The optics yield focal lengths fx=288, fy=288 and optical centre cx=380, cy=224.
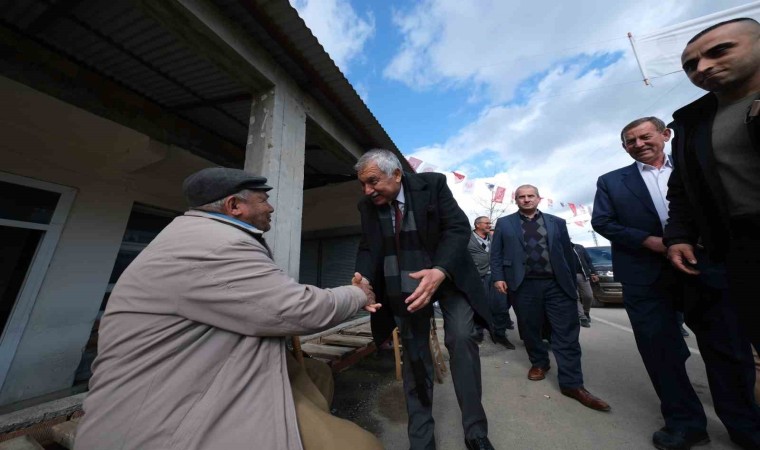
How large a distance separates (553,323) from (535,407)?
0.80 metres

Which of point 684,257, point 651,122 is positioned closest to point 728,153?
point 684,257

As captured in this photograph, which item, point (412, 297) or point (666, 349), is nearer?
point (412, 297)

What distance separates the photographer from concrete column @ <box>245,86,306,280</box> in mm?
2605

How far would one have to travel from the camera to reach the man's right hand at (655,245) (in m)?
1.84

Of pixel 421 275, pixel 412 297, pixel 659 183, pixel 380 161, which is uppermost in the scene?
pixel 380 161

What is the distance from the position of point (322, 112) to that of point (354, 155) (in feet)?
3.06

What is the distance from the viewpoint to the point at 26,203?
11.2 ft

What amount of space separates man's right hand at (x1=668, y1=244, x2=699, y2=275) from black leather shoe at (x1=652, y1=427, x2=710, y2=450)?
1.03 meters

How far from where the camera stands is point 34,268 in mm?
3396

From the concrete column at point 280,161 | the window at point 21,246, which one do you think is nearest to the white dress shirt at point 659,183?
the concrete column at point 280,161

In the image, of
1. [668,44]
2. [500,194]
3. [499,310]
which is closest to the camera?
[499,310]

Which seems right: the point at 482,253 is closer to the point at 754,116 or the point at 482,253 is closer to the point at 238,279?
the point at 754,116

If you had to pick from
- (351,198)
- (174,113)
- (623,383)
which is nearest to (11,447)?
(174,113)

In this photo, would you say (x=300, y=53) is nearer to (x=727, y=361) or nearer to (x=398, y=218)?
(x=398, y=218)
